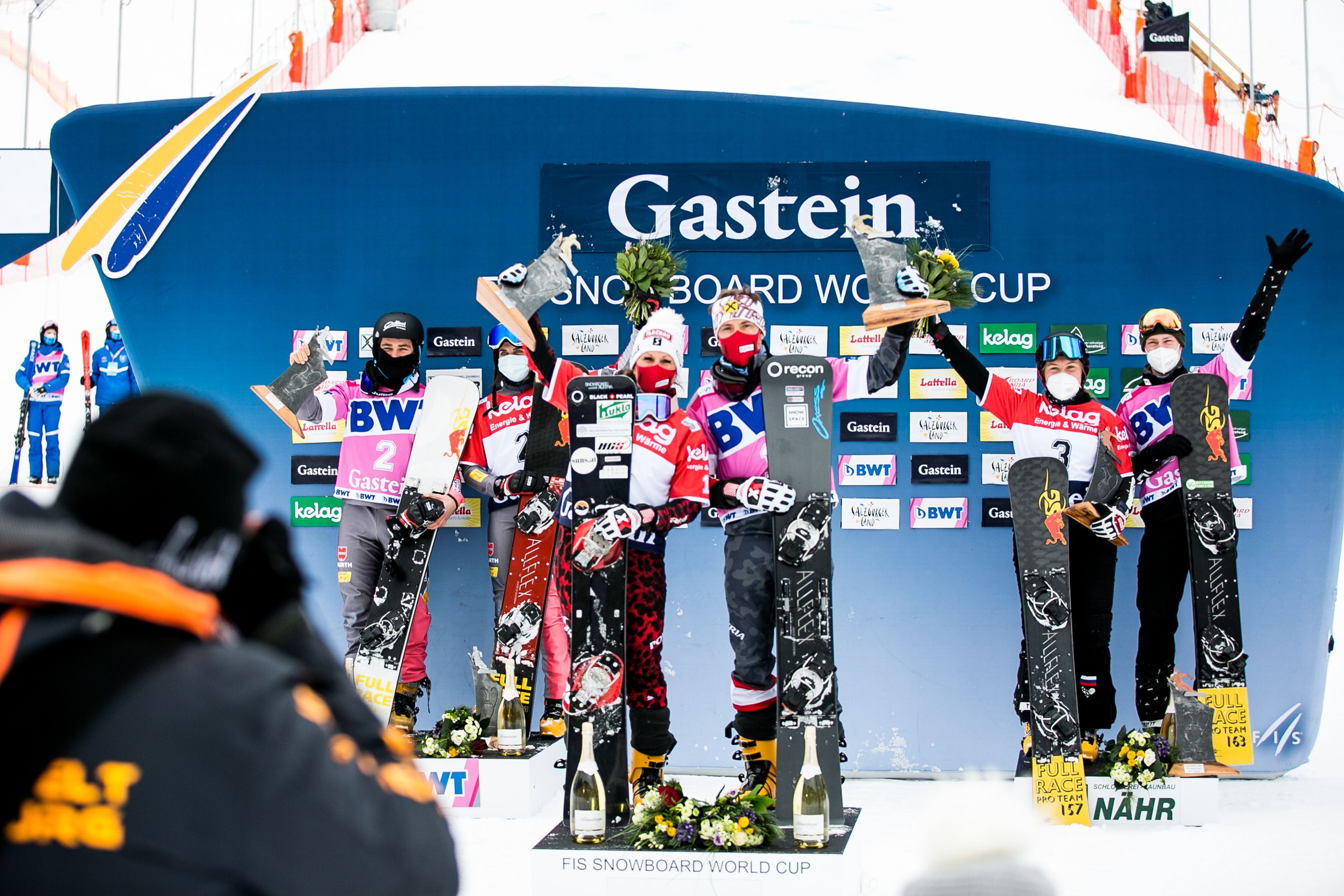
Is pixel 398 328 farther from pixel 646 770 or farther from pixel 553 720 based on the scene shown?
pixel 646 770

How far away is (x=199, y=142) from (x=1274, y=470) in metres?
4.95

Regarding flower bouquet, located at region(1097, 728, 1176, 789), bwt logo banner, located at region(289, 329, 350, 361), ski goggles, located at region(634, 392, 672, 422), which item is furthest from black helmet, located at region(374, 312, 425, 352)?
flower bouquet, located at region(1097, 728, 1176, 789)

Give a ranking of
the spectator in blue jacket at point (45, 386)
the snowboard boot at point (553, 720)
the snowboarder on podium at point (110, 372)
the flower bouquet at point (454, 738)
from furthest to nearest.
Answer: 1. the snowboarder on podium at point (110, 372)
2. the spectator in blue jacket at point (45, 386)
3. the snowboard boot at point (553, 720)
4. the flower bouquet at point (454, 738)

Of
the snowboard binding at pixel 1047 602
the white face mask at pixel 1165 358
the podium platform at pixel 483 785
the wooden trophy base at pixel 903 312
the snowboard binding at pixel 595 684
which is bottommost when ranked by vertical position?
the podium platform at pixel 483 785

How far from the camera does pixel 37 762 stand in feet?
2.87

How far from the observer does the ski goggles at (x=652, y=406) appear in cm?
416

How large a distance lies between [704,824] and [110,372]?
8619 millimetres

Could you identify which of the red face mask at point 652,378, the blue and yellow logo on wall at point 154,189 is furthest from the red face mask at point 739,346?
the blue and yellow logo on wall at point 154,189

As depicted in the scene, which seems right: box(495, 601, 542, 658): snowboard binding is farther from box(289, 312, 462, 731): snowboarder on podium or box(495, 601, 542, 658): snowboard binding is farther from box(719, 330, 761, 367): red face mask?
box(719, 330, 761, 367): red face mask

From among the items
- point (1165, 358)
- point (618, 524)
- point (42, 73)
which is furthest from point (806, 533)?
point (42, 73)

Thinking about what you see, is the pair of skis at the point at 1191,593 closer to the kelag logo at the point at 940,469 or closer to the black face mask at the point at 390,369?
the kelag logo at the point at 940,469

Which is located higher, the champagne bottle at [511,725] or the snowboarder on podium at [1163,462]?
the snowboarder on podium at [1163,462]

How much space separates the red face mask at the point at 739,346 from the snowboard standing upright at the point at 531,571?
2.91ft

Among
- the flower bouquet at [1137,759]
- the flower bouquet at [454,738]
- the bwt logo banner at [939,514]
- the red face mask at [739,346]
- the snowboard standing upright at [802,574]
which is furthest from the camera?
the bwt logo banner at [939,514]
